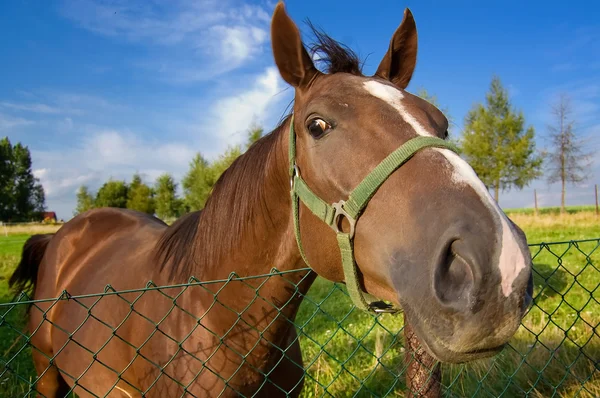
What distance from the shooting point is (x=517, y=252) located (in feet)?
3.49

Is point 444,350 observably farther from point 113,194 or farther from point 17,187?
point 17,187

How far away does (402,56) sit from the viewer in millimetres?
2111

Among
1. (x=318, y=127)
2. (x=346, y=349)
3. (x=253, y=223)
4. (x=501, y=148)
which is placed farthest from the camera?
(x=501, y=148)

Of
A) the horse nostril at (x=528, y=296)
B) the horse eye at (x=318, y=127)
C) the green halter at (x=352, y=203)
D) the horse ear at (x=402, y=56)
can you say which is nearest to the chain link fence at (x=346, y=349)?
the green halter at (x=352, y=203)

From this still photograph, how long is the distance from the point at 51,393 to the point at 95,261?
1364 millimetres

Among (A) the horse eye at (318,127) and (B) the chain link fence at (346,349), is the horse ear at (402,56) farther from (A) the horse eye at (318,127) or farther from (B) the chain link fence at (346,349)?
(B) the chain link fence at (346,349)

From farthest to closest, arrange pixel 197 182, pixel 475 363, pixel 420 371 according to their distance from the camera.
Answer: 1. pixel 197 182
2. pixel 475 363
3. pixel 420 371

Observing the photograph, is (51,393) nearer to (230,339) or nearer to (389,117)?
(230,339)

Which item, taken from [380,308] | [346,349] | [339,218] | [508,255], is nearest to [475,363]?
[346,349]

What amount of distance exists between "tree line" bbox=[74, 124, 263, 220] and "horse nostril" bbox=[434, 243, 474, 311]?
25.4 m

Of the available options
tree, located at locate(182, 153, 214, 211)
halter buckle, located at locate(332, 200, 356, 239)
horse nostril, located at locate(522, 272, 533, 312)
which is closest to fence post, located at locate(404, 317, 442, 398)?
halter buckle, located at locate(332, 200, 356, 239)

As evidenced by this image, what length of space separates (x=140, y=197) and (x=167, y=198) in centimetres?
389

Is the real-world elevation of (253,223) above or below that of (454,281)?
above

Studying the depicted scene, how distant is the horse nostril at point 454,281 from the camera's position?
108cm
